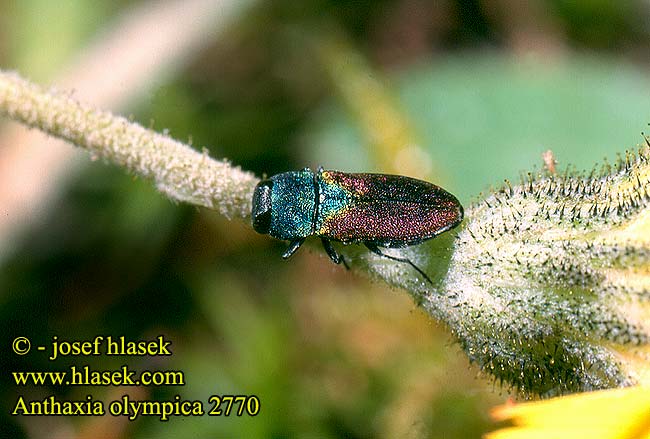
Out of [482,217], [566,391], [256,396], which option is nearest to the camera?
[566,391]

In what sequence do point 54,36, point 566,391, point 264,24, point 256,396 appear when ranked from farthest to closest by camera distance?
point 264,24, point 54,36, point 256,396, point 566,391

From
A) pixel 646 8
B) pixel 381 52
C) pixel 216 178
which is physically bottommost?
pixel 216 178

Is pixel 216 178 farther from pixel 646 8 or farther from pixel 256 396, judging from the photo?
pixel 646 8

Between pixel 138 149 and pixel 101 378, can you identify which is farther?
pixel 101 378

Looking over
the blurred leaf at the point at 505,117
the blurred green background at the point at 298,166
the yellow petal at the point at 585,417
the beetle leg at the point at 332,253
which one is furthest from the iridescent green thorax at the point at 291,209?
the blurred leaf at the point at 505,117

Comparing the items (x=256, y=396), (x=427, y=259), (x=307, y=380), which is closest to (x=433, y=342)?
(x=307, y=380)

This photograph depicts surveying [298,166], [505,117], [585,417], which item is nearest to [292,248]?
[585,417]

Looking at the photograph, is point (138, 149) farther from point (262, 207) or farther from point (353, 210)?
point (353, 210)

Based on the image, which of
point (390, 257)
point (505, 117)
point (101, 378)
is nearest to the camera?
point (390, 257)
